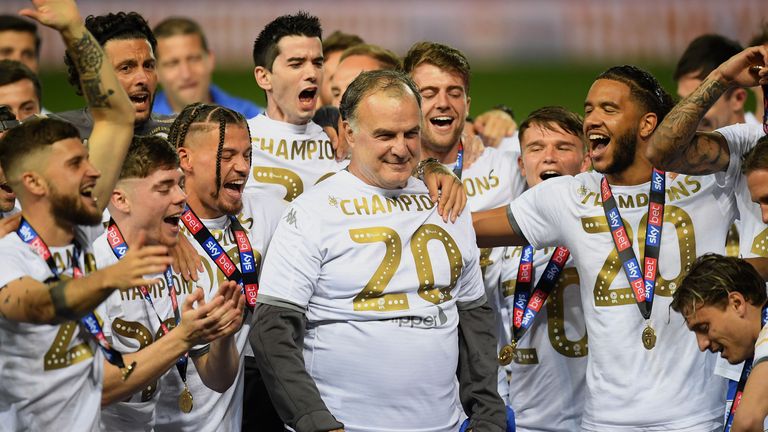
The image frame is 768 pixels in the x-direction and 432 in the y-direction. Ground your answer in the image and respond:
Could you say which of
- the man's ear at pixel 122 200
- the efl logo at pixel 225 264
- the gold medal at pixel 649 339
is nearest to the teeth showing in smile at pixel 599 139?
the gold medal at pixel 649 339

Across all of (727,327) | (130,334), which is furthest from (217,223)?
(727,327)

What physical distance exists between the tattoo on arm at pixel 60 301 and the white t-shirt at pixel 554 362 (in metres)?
2.92

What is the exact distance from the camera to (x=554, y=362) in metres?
6.09

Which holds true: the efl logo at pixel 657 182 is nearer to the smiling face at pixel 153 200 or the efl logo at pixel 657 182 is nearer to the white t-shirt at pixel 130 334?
the smiling face at pixel 153 200

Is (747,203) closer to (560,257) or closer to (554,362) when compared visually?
(560,257)

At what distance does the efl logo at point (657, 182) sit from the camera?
17.9 ft

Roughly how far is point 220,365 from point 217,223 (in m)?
0.78

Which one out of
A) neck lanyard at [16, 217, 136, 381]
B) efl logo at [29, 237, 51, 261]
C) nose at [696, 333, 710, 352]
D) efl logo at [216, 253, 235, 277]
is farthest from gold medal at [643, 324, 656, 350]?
efl logo at [29, 237, 51, 261]

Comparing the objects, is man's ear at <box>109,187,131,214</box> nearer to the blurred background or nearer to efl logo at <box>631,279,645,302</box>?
efl logo at <box>631,279,645,302</box>

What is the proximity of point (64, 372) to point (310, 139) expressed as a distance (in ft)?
8.17

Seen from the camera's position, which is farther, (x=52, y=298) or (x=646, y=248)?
(x=646, y=248)

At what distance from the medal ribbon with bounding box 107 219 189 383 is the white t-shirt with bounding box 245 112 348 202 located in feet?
3.62

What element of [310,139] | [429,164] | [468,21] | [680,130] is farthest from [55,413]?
[468,21]

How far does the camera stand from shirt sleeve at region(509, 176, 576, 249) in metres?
5.59
